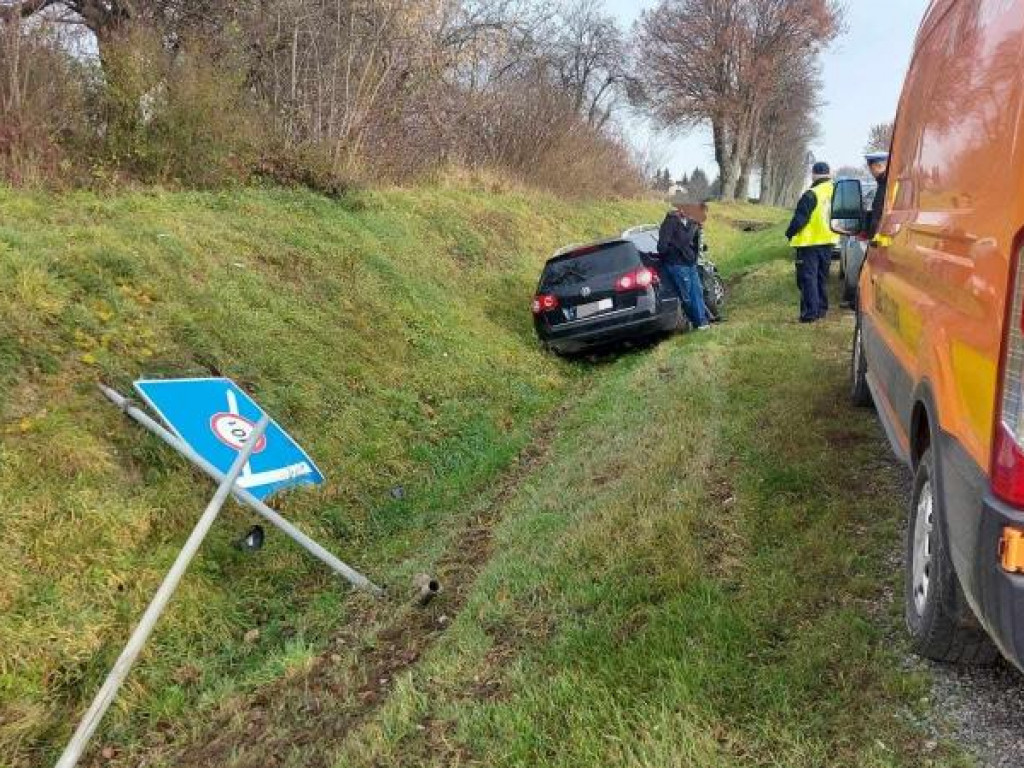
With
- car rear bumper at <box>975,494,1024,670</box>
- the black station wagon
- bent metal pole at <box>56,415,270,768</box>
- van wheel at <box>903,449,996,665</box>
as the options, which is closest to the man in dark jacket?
the black station wagon

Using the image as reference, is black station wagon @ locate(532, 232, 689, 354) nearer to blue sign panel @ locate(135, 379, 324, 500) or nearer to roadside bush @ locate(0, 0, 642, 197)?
roadside bush @ locate(0, 0, 642, 197)

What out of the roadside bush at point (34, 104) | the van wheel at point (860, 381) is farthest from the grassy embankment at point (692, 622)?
the roadside bush at point (34, 104)

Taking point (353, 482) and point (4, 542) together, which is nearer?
point (4, 542)

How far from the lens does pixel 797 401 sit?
6.25 meters

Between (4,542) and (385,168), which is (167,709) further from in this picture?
(385,168)

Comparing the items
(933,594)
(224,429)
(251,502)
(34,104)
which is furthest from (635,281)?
(933,594)

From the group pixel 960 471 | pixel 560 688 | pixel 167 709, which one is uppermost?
pixel 960 471

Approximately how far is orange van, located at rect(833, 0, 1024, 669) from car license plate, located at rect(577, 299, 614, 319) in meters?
6.07

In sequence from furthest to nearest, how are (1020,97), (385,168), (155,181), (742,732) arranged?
(385,168)
(155,181)
(742,732)
(1020,97)

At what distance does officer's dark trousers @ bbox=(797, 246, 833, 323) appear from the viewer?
9664mm

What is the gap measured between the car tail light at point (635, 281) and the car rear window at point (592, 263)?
96 millimetres

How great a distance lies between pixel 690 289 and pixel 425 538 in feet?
19.4

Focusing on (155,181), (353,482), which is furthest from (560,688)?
(155,181)

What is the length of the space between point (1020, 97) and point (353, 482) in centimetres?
528
